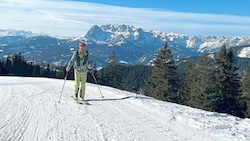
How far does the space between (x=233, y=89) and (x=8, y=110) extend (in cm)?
3322

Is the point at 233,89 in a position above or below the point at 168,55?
below

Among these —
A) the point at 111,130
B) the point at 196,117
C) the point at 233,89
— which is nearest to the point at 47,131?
the point at 111,130

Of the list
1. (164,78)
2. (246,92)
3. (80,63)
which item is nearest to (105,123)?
(80,63)

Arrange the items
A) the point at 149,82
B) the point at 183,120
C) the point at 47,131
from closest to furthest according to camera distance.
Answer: the point at 47,131, the point at 183,120, the point at 149,82

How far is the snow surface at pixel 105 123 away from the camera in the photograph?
8.64 m

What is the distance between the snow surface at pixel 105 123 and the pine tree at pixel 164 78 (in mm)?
33599

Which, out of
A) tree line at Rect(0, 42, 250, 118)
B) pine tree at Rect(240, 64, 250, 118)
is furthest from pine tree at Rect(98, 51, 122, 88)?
pine tree at Rect(240, 64, 250, 118)

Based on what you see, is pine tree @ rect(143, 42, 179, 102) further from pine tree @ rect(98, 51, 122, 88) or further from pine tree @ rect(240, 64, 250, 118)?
pine tree @ rect(98, 51, 122, 88)

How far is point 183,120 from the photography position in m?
11.1

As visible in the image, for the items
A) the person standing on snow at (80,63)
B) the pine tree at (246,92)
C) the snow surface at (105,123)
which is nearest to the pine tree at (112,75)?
the pine tree at (246,92)

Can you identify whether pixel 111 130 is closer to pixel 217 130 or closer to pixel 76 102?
pixel 217 130

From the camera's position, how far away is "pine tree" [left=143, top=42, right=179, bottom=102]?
4756 cm

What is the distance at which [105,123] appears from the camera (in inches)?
397

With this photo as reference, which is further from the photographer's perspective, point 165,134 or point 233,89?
point 233,89
